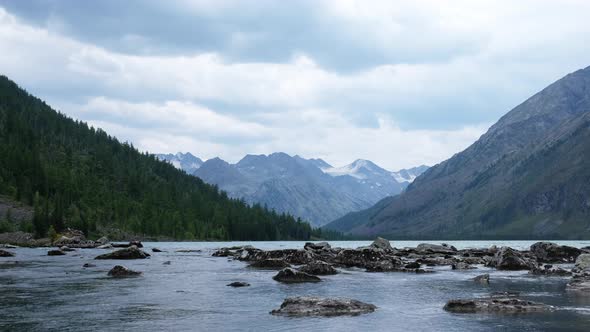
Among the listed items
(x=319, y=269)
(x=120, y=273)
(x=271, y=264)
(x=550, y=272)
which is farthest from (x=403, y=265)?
(x=120, y=273)

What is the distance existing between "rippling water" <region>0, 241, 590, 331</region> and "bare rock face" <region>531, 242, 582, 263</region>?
106 ft

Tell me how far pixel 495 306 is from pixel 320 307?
9.12 metres

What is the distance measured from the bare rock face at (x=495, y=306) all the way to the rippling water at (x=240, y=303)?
Result: 1006 millimetres

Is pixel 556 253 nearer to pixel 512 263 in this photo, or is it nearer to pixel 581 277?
pixel 512 263

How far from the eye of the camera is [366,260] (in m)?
65.1

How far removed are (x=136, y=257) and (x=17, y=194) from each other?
426 ft

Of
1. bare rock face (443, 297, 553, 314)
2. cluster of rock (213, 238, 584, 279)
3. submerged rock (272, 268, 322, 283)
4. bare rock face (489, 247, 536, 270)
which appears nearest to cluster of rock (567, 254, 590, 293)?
cluster of rock (213, 238, 584, 279)

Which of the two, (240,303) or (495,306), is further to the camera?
(240,303)

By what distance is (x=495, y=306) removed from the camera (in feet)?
93.6

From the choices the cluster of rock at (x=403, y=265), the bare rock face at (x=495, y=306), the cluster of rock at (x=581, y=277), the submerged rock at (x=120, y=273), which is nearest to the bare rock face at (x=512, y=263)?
the cluster of rock at (x=403, y=265)

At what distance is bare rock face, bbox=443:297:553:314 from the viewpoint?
92.3 feet

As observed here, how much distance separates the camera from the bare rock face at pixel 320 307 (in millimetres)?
27297

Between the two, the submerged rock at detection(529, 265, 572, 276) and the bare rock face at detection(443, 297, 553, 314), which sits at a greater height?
the submerged rock at detection(529, 265, 572, 276)

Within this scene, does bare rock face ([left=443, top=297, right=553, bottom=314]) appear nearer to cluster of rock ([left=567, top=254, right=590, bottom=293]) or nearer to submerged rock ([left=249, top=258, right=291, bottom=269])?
cluster of rock ([left=567, top=254, right=590, bottom=293])
